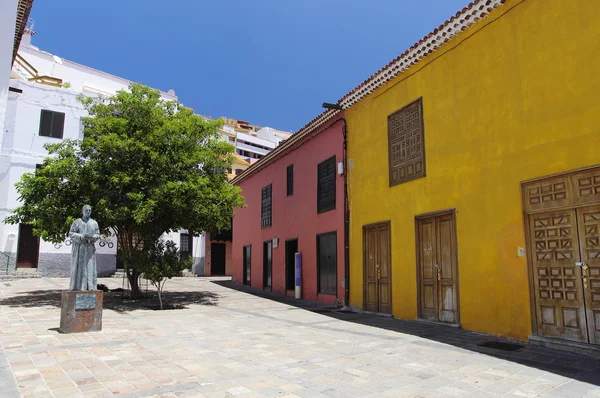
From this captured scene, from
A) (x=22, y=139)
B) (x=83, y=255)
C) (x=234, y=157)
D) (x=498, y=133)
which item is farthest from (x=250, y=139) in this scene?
(x=498, y=133)

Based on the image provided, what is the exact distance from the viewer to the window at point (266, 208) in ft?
57.2

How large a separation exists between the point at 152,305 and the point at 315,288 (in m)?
4.94

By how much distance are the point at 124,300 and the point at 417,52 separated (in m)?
11.2

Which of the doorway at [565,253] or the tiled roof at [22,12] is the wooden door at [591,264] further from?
the tiled roof at [22,12]

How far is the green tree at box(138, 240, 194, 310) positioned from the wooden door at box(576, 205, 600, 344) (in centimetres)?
913

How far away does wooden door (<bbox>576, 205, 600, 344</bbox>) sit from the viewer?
5.73 meters

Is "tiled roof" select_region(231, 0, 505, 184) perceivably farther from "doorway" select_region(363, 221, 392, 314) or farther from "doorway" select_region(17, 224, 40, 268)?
"doorway" select_region(17, 224, 40, 268)

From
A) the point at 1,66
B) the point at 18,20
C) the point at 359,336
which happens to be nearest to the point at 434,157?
the point at 359,336

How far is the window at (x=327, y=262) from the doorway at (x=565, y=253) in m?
6.35

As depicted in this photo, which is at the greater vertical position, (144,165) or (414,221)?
(144,165)

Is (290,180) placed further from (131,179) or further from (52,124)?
(52,124)

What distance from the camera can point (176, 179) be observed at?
11.4 m

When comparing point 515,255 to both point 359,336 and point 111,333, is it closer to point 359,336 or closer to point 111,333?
point 359,336

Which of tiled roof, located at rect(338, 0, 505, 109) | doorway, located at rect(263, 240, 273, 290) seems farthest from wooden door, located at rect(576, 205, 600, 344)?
doorway, located at rect(263, 240, 273, 290)
